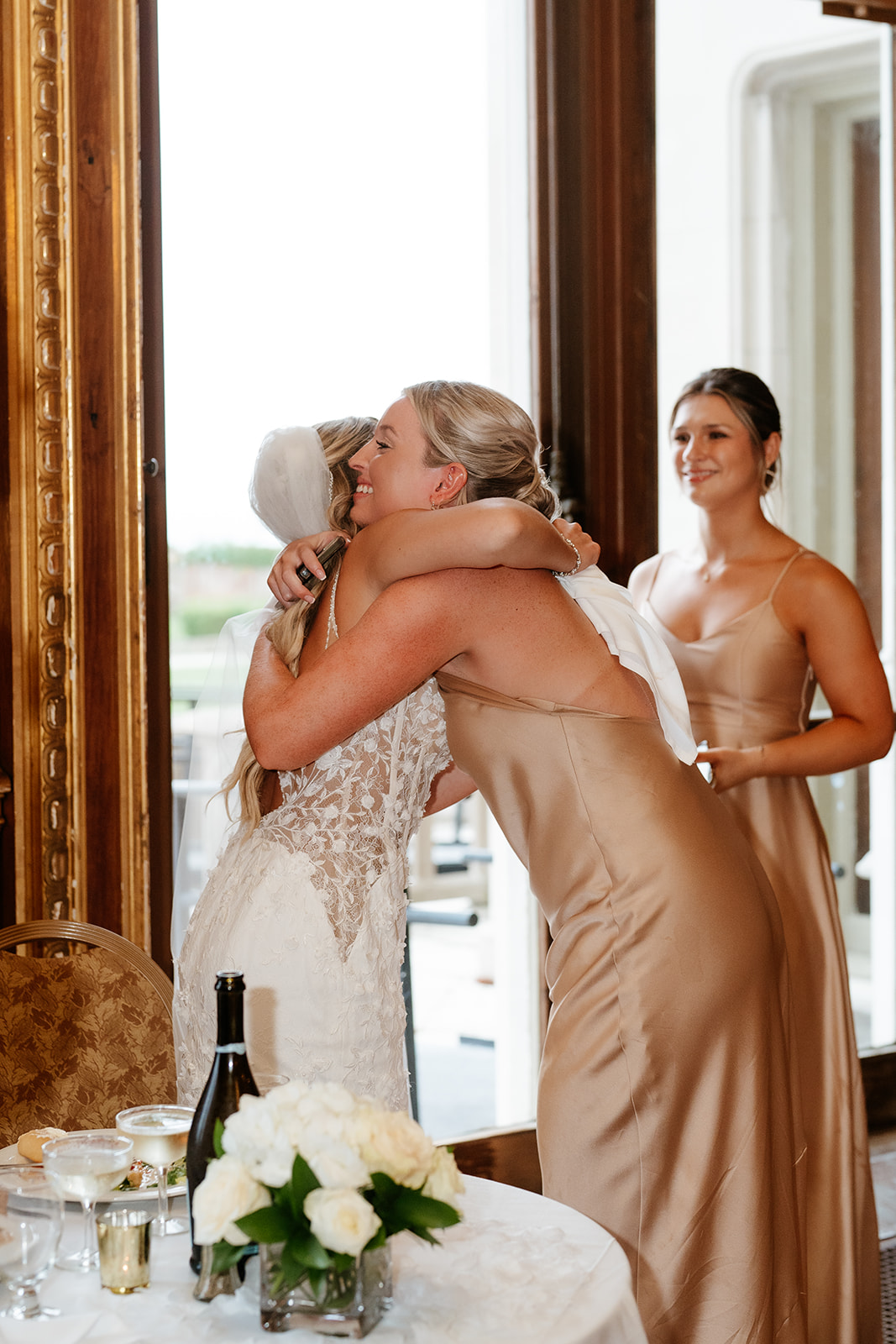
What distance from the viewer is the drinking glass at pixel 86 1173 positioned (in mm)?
1130

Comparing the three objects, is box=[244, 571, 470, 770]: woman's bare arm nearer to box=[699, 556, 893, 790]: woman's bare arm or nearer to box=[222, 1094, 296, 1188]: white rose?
box=[222, 1094, 296, 1188]: white rose

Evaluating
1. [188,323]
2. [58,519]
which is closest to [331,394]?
[188,323]

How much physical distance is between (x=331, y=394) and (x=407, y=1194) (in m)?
2.33

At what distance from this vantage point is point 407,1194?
1011 millimetres

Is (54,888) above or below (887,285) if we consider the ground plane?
below

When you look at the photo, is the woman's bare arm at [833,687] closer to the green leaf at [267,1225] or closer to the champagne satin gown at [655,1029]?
the champagne satin gown at [655,1029]

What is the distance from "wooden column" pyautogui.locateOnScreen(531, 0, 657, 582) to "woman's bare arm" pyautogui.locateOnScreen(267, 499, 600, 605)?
1569 millimetres

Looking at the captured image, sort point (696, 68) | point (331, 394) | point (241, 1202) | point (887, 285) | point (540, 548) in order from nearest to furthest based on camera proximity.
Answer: point (241, 1202) → point (540, 548) → point (331, 394) → point (696, 68) → point (887, 285)

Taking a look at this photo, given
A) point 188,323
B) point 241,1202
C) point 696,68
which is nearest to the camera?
point 241,1202

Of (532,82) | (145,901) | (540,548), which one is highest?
(532,82)

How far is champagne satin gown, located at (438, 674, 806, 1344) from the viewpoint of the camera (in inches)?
65.0

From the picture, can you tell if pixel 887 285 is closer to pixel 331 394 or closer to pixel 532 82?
pixel 532 82

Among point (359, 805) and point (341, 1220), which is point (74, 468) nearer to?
point (359, 805)

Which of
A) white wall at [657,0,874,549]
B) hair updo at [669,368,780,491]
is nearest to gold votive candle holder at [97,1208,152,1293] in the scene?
hair updo at [669,368,780,491]
